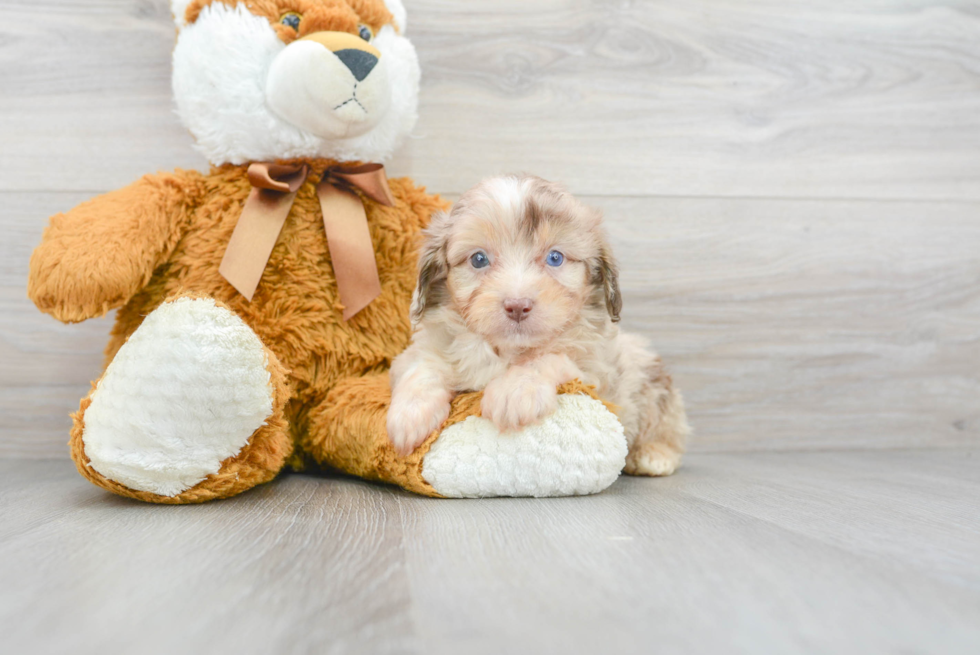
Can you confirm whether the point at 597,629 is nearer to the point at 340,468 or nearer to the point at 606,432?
the point at 606,432

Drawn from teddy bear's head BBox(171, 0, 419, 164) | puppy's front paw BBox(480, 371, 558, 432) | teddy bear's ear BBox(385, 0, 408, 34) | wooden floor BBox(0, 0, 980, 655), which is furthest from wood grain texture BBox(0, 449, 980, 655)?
teddy bear's ear BBox(385, 0, 408, 34)

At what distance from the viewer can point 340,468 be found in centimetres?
150

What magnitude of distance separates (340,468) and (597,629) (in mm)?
902

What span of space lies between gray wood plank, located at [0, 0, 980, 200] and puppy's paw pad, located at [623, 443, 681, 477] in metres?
0.76

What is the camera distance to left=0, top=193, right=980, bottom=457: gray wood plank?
2.00m

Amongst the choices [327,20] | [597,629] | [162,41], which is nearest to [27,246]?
[162,41]

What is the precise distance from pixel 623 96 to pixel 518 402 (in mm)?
1120

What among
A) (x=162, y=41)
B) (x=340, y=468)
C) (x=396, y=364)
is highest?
(x=162, y=41)

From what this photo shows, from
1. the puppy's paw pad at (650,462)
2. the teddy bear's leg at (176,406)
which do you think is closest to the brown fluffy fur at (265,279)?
the teddy bear's leg at (176,406)

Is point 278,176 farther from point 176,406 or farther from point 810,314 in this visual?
point 810,314

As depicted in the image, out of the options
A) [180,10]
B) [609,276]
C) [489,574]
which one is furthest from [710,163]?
[489,574]

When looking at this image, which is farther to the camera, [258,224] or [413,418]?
[258,224]

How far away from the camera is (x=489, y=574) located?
2.82 feet

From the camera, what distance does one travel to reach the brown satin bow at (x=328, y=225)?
4.76 feet
